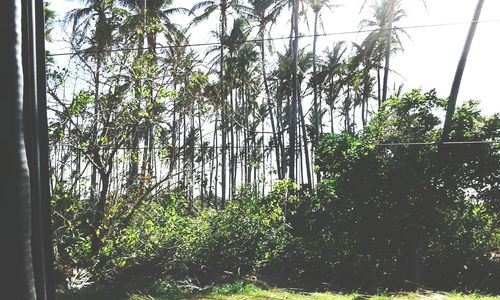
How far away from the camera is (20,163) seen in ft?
1.45

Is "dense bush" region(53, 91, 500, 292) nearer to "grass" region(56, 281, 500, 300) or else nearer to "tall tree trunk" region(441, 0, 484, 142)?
"tall tree trunk" region(441, 0, 484, 142)

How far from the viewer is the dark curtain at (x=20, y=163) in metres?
0.43

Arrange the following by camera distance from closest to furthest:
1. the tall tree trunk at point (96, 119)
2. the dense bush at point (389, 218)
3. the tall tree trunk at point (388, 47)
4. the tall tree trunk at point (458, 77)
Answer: the tall tree trunk at point (96, 119) → the dense bush at point (389, 218) → the tall tree trunk at point (458, 77) → the tall tree trunk at point (388, 47)

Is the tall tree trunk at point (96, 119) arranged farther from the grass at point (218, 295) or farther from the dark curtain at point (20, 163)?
the dark curtain at point (20, 163)

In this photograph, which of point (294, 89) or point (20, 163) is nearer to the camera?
point (20, 163)

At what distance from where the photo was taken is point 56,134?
22.6 feet

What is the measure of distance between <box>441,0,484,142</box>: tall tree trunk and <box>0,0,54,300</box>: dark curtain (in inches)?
451

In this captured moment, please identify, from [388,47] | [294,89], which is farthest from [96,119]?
[388,47]

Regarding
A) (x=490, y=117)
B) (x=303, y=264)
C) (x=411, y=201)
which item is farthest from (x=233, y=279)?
(x=490, y=117)

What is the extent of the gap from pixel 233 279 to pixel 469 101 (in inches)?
290

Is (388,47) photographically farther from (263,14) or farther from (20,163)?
(20,163)

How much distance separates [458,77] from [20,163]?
12.4m

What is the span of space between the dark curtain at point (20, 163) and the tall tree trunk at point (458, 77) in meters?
11.4

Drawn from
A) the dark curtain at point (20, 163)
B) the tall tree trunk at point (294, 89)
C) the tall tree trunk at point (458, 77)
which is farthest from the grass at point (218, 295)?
Result: the tall tree trunk at point (294, 89)
